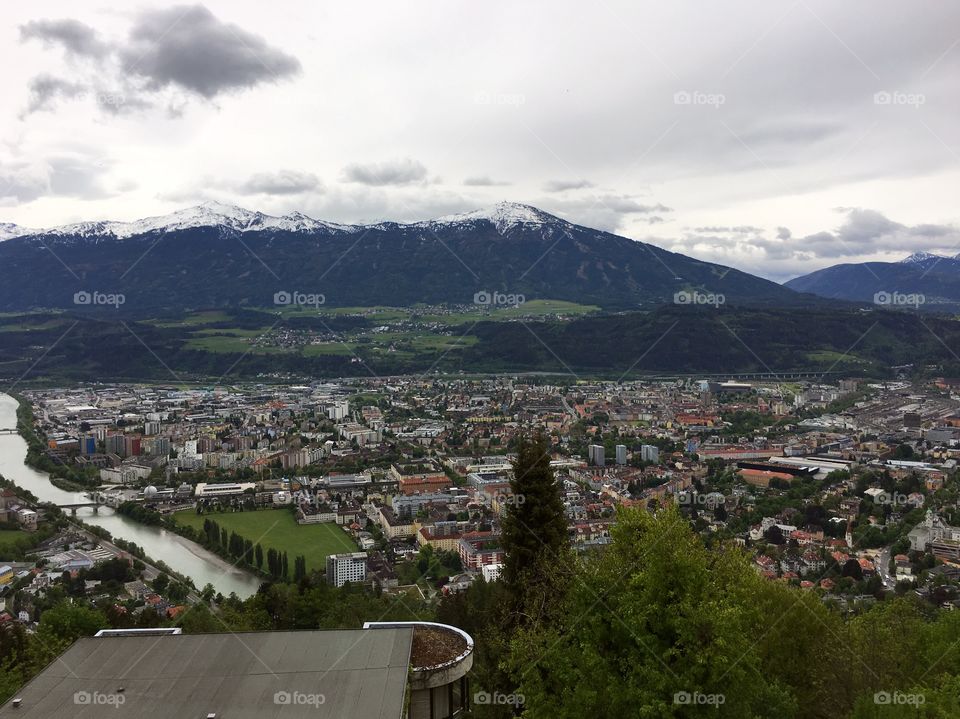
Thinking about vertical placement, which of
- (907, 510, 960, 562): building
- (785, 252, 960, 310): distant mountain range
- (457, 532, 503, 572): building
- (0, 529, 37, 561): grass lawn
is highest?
(785, 252, 960, 310): distant mountain range

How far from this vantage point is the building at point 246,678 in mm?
6191

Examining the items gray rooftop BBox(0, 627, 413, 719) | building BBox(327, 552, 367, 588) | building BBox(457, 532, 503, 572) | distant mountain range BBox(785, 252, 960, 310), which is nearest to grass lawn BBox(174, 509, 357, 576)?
building BBox(327, 552, 367, 588)

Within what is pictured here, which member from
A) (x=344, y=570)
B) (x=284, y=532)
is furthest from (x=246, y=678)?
(x=284, y=532)

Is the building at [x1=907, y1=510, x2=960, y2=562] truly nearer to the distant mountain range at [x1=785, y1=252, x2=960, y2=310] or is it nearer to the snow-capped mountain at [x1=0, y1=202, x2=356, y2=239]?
the distant mountain range at [x1=785, y1=252, x2=960, y2=310]

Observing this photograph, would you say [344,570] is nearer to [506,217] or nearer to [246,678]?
[246,678]

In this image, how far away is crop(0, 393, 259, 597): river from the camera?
21422 millimetres

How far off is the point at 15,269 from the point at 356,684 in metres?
150

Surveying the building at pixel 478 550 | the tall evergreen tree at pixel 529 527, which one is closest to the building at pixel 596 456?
the building at pixel 478 550

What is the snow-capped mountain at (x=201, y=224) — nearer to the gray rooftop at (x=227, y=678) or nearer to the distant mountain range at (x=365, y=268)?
the distant mountain range at (x=365, y=268)

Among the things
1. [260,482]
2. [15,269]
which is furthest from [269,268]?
[260,482]

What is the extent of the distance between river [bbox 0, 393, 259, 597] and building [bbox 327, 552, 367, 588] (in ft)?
7.06

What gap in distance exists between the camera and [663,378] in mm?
71750

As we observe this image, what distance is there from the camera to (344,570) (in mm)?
20359

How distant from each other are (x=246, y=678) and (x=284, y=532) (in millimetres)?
20133
